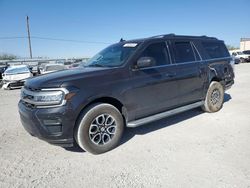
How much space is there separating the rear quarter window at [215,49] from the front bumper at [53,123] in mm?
4051

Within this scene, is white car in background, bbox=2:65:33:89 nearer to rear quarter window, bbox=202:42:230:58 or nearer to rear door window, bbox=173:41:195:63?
rear door window, bbox=173:41:195:63

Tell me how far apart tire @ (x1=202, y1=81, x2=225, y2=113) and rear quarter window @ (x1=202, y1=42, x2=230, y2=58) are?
2.59ft

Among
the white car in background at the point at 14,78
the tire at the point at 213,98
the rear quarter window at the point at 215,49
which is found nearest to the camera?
the tire at the point at 213,98

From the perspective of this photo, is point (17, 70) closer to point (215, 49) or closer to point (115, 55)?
point (115, 55)

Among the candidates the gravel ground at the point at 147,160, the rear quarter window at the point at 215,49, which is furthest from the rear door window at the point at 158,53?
the rear quarter window at the point at 215,49

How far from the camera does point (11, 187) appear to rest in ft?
8.64

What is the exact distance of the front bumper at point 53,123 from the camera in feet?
10.0

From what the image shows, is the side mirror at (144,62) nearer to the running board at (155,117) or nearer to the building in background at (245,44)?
the running board at (155,117)

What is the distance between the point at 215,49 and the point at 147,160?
409 centimetres

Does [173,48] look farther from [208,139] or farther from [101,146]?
[101,146]

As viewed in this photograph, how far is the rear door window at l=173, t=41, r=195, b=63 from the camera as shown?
458 cm

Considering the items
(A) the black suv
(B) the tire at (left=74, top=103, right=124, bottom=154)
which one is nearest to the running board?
(A) the black suv

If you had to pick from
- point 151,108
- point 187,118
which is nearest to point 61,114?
point 151,108

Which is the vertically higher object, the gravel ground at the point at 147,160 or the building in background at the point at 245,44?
the building in background at the point at 245,44
